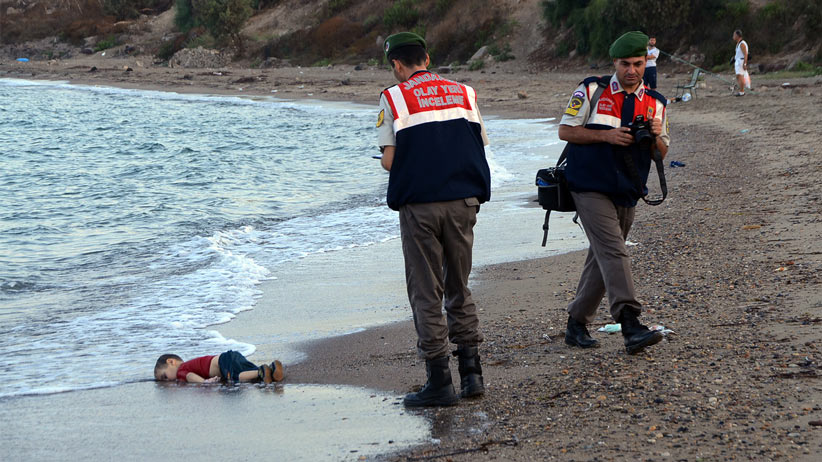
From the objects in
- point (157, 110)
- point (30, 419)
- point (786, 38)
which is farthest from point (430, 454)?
point (157, 110)

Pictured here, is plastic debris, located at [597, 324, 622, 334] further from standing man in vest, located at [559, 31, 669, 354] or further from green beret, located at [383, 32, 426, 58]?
green beret, located at [383, 32, 426, 58]

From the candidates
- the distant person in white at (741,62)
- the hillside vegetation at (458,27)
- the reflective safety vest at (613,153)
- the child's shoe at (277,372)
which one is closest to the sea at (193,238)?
the child's shoe at (277,372)

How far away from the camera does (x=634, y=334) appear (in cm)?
460

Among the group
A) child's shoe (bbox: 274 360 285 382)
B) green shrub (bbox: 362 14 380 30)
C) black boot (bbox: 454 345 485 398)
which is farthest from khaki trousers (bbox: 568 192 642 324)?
green shrub (bbox: 362 14 380 30)

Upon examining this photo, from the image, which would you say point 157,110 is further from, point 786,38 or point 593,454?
point 593,454

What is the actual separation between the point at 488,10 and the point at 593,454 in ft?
137

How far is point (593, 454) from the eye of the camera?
11.3 feet

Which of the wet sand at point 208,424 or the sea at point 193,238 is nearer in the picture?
the wet sand at point 208,424

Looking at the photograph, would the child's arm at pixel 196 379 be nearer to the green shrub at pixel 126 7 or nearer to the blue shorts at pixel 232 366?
the blue shorts at pixel 232 366

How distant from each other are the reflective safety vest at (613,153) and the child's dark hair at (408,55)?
97 centimetres

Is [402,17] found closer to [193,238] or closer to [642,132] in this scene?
[193,238]

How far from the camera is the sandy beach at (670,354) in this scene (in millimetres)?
3586

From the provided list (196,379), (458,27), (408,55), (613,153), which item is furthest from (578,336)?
(458,27)

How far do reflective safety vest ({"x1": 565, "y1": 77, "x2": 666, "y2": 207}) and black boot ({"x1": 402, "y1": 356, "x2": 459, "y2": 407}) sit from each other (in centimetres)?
124
